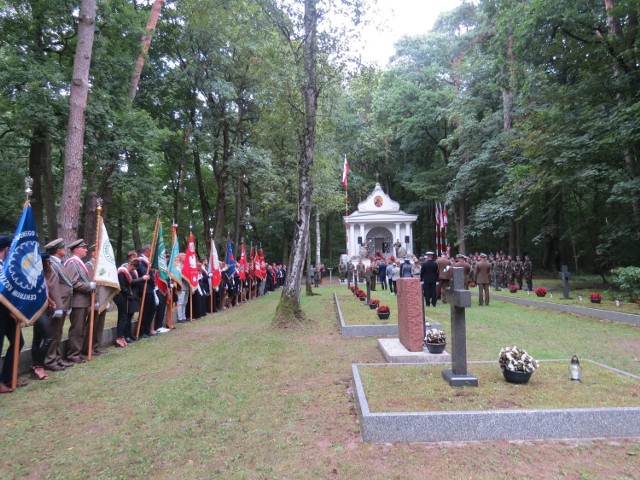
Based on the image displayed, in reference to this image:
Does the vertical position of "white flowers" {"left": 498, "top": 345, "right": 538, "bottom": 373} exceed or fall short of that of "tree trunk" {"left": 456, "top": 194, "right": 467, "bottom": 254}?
it falls short

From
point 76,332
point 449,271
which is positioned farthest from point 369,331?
point 76,332

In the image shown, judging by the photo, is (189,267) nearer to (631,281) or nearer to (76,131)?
(76,131)

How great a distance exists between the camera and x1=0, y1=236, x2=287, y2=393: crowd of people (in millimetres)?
6438

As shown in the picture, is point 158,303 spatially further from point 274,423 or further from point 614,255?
point 614,255

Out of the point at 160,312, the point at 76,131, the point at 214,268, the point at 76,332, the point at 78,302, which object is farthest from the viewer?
the point at 214,268

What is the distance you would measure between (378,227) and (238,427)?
3925 cm

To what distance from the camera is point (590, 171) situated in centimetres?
1634

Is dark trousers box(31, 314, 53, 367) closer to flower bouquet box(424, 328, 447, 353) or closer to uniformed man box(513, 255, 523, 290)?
Result: flower bouquet box(424, 328, 447, 353)

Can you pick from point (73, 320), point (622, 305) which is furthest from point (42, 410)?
point (622, 305)

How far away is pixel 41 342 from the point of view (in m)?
6.67

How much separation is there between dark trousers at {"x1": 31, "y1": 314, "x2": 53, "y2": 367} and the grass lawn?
426mm

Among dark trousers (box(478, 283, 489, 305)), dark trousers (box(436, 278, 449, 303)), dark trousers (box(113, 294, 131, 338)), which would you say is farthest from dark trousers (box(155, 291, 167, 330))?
dark trousers (box(478, 283, 489, 305))

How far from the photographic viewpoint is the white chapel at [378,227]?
40938 millimetres

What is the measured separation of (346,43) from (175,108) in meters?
12.7
